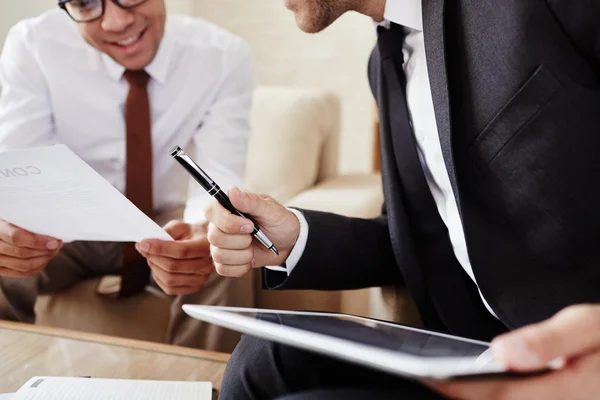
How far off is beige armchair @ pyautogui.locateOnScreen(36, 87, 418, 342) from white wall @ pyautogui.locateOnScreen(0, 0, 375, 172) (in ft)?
2.26

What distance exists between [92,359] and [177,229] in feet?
1.06

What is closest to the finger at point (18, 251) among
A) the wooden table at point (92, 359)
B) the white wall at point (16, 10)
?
the wooden table at point (92, 359)

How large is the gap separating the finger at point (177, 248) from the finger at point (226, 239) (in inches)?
8.4

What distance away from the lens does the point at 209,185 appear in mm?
846

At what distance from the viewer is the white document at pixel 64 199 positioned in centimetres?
89

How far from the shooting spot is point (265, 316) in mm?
675

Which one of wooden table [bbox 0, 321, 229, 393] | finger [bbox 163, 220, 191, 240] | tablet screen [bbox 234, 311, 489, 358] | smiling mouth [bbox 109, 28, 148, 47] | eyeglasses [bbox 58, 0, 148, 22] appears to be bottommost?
wooden table [bbox 0, 321, 229, 393]

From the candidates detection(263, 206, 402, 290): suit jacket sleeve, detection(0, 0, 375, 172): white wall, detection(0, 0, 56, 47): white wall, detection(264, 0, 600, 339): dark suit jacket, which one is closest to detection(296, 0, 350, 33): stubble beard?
detection(264, 0, 600, 339): dark suit jacket

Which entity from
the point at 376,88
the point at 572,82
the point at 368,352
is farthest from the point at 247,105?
the point at 368,352

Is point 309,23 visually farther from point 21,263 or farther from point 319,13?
point 21,263

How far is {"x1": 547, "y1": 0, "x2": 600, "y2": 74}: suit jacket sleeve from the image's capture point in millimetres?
755

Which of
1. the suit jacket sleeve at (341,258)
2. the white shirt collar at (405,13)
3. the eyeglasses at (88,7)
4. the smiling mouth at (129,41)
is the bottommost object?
the suit jacket sleeve at (341,258)

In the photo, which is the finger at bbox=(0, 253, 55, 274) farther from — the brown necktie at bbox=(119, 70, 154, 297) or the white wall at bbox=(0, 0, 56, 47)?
the white wall at bbox=(0, 0, 56, 47)

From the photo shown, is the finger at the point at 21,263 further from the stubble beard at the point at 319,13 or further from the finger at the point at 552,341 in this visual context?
the finger at the point at 552,341
